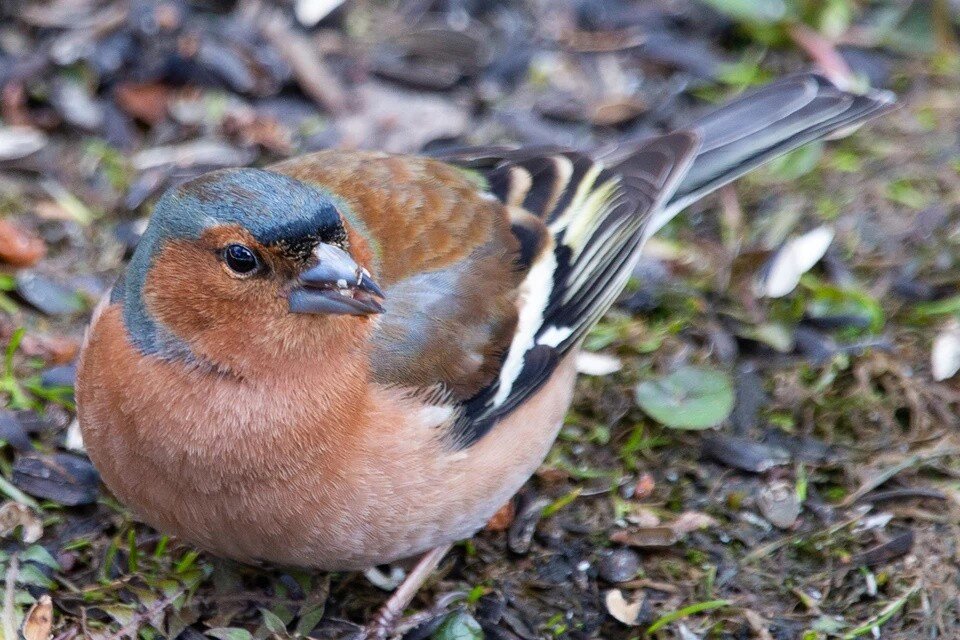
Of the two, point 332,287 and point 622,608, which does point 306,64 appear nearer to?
point 332,287

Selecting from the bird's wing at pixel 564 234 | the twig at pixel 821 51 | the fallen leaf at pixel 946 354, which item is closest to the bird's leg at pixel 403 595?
the bird's wing at pixel 564 234

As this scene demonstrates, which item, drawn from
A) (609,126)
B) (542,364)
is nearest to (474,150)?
(542,364)

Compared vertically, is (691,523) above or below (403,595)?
below

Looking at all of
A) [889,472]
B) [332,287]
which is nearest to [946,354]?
[889,472]

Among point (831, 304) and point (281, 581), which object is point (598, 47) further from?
point (281, 581)

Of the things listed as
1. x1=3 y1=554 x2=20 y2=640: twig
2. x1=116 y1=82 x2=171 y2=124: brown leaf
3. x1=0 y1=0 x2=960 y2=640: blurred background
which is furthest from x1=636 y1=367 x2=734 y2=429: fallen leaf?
x1=116 y1=82 x2=171 y2=124: brown leaf

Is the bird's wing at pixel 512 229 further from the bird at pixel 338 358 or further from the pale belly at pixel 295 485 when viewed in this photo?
the pale belly at pixel 295 485
